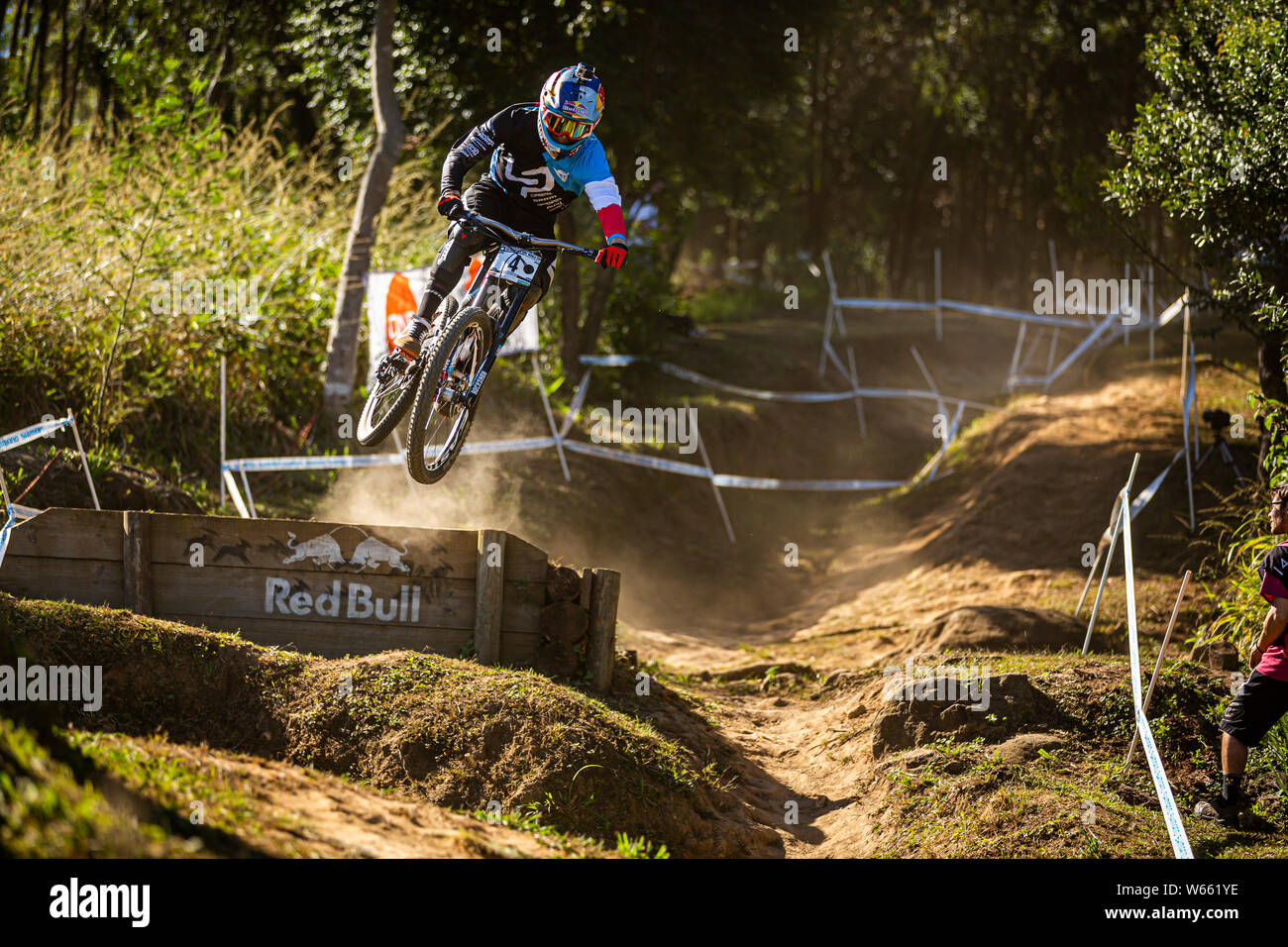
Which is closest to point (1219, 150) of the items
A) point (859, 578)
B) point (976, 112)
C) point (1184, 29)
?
point (1184, 29)

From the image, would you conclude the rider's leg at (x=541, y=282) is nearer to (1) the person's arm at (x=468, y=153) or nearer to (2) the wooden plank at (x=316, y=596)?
(1) the person's arm at (x=468, y=153)

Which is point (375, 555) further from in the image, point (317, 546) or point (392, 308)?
point (392, 308)

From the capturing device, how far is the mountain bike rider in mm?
6109

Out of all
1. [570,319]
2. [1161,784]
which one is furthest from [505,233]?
[570,319]

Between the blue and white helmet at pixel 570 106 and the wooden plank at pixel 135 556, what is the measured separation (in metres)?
3.53

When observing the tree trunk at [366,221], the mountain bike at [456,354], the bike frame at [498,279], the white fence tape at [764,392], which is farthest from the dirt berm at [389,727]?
the white fence tape at [764,392]

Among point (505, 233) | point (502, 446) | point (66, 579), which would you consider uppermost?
point (505, 233)

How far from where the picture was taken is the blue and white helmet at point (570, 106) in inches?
236

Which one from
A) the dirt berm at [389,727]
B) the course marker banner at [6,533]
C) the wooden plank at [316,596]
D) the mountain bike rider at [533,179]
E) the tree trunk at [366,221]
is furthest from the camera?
the tree trunk at [366,221]

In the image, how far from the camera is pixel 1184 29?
10797mm

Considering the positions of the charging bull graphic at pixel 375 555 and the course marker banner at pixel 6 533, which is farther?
the charging bull graphic at pixel 375 555

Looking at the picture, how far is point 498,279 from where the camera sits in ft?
22.1

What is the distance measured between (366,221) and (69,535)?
213 inches
